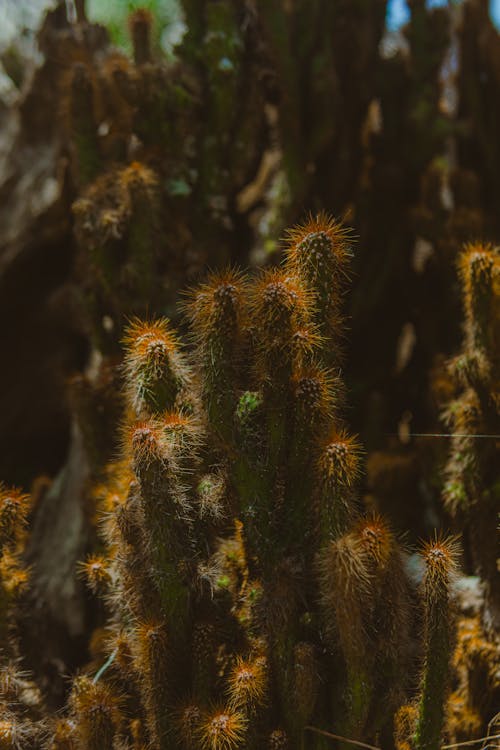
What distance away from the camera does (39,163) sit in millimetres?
5746

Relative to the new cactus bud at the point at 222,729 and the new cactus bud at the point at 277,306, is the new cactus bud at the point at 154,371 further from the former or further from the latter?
the new cactus bud at the point at 222,729

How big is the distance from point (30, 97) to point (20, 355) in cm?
192

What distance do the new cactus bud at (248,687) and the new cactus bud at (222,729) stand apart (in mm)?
30

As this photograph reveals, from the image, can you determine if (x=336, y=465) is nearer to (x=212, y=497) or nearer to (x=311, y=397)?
(x=311, y=397)

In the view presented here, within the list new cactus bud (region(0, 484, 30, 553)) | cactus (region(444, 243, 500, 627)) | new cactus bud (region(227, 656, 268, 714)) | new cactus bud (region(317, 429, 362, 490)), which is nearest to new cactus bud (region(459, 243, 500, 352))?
cactus (region(444, 243, 500, 627))

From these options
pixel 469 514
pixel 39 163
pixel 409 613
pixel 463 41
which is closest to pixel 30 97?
pixel 39 163

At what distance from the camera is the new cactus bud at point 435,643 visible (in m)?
2.20

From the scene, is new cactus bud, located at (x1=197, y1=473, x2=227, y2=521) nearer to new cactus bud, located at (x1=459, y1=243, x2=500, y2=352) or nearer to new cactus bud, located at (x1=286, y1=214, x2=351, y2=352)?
new cactus bud, located at (x1=286, y1=214, x2=351, y2=352)

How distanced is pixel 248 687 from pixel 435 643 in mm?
552

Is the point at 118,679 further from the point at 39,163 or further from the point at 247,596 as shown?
the point at 39,163

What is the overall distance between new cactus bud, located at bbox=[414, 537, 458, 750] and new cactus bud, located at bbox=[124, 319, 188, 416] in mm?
918

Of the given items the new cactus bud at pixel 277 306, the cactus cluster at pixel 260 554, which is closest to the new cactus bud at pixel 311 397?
the cactus cluster at pixel 260 554

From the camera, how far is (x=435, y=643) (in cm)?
224

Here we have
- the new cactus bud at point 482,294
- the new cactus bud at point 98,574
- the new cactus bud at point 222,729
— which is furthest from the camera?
the new cactus bud at point 482,294
